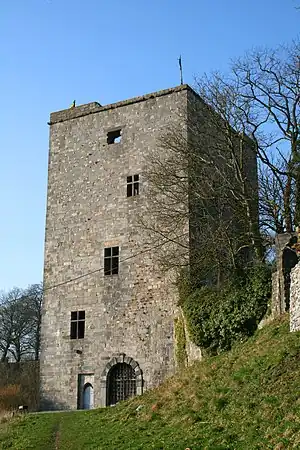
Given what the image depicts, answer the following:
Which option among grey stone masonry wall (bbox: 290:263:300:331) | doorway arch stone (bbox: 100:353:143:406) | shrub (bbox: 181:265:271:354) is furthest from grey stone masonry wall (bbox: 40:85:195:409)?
grey stone masonry wall (bbox: 290:263:300:331)

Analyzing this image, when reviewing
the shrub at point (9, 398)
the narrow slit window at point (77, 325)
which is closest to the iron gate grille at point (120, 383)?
the narrow slit window at point (77, 325)

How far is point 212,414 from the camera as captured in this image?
37.7ft

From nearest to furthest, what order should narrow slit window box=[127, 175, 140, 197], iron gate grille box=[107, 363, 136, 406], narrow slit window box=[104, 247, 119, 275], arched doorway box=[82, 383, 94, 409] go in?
iron gate grille box=[107, 363, 136, 406] → arched doorway box=[82, 383, 94, 409] → narrow slit window box=[104, 247, 119, 275] → narrow slit window box=[127, 175, 140, 197]

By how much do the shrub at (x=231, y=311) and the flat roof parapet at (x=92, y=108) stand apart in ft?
30.3

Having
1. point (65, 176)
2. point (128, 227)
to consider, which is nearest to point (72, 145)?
point (65, 176)

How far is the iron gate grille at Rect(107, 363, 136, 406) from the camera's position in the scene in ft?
74.4

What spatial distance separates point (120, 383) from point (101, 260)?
496cm

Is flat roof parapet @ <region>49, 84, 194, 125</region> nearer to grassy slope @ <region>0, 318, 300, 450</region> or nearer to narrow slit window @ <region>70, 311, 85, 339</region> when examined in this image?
narrow slit window @ <region>70, 311, 85, 339</region>

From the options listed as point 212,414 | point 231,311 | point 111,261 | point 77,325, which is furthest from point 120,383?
point 212,414

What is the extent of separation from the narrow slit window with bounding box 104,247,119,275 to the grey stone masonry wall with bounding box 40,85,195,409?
0.66 ft

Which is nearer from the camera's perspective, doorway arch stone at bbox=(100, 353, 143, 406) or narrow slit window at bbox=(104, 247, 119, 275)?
doorway arch stone at bbox=(100, 353, 143, 406)

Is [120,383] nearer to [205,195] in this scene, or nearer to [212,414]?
[205,195]

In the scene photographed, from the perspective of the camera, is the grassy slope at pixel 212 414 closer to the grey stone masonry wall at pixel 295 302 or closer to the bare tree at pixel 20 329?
the grey stone masonry wall at pixel 295 302

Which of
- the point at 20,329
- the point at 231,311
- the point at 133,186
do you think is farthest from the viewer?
the point at 20,329
